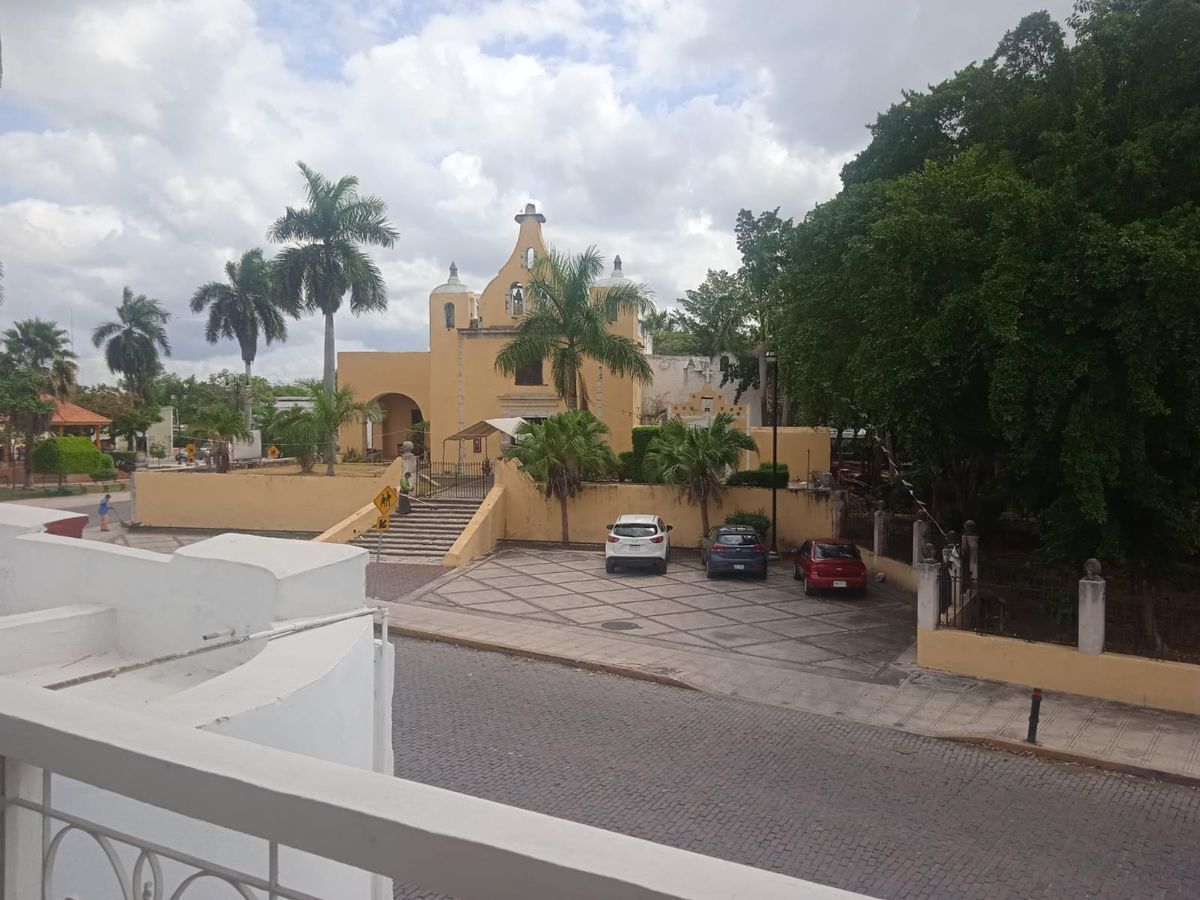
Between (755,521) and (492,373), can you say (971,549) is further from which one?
(492,373)

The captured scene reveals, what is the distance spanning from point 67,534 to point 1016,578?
15587 mm

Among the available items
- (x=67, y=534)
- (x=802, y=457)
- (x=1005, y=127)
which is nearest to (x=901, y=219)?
(x=1005, y=127)

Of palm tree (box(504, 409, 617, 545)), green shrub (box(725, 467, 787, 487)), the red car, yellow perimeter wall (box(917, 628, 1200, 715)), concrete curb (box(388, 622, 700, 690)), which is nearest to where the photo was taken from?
yellow perimeter wall (box(917, 628, 1200, 715))

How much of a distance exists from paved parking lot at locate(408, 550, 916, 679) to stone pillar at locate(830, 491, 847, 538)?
1.97 metres

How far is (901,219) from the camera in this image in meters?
14.0

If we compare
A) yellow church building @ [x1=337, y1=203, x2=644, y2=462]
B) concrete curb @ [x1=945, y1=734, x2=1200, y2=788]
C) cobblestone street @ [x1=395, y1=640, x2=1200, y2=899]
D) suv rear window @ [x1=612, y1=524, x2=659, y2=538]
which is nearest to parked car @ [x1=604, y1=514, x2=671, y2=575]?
suv rear window @ [x1=612, y1=524, x2=659, y2=538]

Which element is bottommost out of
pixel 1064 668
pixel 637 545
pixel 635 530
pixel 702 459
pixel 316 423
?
pixel 1064 668

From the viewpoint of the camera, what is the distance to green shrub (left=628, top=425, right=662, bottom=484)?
28.0 m

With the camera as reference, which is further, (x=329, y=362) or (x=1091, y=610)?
(x=329, y=362)

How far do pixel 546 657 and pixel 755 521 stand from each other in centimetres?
1126

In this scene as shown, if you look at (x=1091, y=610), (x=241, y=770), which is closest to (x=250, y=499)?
(x=1091, y=610)

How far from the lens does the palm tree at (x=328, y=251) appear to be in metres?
35.8

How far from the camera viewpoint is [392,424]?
45.6 metres

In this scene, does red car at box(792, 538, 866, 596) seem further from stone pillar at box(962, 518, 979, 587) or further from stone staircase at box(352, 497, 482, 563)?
stone staircase at box(352, 497, 482, 563)
